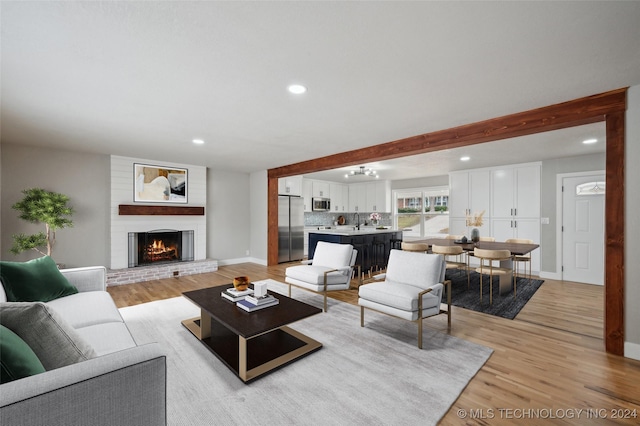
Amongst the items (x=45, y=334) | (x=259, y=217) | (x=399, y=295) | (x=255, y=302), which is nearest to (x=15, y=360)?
(x=45, y=334)

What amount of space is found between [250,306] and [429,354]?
1.70m

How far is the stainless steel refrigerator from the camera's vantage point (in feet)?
23.5

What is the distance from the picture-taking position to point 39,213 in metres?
4.17

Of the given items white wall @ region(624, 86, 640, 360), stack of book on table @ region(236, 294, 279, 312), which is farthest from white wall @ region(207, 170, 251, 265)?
white wall @ region(624, 86, 640, 360)

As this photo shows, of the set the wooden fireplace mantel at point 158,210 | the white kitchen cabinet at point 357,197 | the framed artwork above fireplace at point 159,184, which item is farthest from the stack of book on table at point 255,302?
the white kitchen cabinet at point 357,197

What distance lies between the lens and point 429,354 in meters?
2.56

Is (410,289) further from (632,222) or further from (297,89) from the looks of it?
(297,89)

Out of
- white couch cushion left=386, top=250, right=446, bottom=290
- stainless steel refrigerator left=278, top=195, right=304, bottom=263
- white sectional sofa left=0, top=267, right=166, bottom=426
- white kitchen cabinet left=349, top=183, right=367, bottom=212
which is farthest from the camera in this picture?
white kitchen cabinet left=349, top=183, right=367, bottom=212

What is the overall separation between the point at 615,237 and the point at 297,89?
325 centimetres

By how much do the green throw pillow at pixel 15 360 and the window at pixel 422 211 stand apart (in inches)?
324

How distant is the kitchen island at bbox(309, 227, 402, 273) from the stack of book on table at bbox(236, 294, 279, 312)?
10.4 feet

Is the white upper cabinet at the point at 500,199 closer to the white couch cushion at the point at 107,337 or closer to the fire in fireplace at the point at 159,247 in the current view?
A: the white couch cushion at the point at 107,337

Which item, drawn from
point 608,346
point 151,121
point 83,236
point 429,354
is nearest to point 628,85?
point 608,346

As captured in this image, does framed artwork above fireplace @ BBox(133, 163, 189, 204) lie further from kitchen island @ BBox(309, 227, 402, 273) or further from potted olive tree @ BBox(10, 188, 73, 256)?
kitchen island @ BBox(309, 227, 402, 273)
